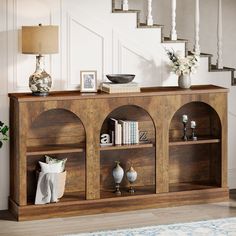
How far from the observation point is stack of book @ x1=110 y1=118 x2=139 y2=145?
20.9 ft

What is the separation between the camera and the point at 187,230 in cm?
579

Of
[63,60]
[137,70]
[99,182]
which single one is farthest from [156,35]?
[99,182]

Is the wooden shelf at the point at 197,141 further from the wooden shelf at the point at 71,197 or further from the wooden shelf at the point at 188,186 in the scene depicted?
the wooden shelf at the point at 71,197

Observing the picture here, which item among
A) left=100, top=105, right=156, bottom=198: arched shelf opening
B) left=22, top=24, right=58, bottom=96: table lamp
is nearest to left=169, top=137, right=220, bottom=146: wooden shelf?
left=100, top=105, right=156, bottom=198: arched shelf opening

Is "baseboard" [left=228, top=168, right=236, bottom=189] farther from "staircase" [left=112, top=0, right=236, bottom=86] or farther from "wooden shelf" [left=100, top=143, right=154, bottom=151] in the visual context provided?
"wooden shelf" [left=100, top=143, right=154, bottom=151]

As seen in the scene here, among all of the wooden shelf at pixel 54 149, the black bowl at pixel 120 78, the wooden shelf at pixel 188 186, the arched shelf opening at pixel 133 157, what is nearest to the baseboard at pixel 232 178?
the wooden shelf at pixel 188 186

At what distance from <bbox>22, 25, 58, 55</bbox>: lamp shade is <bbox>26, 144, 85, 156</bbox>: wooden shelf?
2.61 ft

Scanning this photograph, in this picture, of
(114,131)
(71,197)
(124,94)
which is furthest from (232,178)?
(71,197)

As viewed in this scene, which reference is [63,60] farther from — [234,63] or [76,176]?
[234,63]

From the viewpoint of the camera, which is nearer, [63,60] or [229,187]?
[63,60]

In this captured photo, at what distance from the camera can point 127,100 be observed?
6285 mm

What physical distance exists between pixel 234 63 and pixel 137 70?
141 cm

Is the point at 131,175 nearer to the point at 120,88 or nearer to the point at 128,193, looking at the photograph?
the point at 128,193

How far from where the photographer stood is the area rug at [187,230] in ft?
18.7
